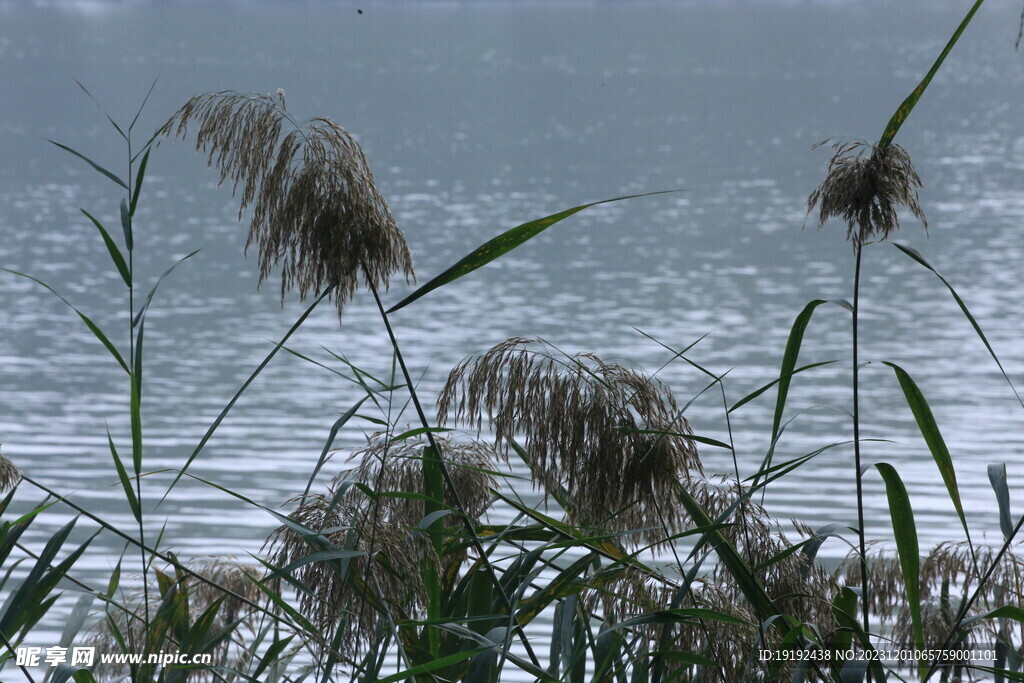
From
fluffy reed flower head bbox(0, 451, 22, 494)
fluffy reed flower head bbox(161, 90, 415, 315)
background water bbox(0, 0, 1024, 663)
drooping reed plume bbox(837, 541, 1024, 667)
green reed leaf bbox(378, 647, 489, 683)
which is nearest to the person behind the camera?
green reed leaf bbox(378, 647, 489, 683)

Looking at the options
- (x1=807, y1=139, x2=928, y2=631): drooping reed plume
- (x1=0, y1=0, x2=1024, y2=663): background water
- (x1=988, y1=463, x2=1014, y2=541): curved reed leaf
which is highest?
(x1=0, y1=0, x2=1024, y2=663): background water

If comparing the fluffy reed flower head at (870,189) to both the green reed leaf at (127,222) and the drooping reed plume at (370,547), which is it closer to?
the drooping reed plume at (370,547)

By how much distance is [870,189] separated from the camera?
148cm

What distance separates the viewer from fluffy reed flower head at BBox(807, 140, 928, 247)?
1.46 metres

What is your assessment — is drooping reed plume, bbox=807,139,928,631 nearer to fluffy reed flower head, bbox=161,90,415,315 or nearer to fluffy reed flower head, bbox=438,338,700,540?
fluffy reed flower head, bbox=438,338,700,540

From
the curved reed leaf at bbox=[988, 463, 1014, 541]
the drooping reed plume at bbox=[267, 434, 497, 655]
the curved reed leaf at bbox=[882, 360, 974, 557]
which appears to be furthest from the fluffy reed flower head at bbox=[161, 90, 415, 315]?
the curved reed leaf at bbox=[988, 463, 1014, 541]

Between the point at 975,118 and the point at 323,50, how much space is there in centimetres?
3069

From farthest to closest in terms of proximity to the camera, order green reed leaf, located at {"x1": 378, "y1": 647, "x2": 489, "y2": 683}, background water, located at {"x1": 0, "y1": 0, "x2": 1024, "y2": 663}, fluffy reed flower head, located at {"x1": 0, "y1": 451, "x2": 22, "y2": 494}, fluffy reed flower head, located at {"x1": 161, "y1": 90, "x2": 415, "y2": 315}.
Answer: background water, located at {"x1": 0, "y1": 0, "x2": 1024, "y2": 663}
fluffy reed flower head, located at {"x1": 0, "y1": 451, "x2": 22, "y2": 494}
fluffy reed flower head, located at {"x1": 161, "y1": 90, "x2": 415, "y2": 315}
green reed leaf, located at {"x1": 378, "y1": 647, "x2": 489, "y2": 683}

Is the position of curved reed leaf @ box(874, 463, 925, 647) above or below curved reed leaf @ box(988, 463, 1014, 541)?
below

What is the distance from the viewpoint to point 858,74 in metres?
44.9

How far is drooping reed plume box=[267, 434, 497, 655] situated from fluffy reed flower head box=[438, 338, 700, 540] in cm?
9

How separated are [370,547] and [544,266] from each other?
51.5 feet

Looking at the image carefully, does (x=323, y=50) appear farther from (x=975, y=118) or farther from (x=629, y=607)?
(x=629, y=607)

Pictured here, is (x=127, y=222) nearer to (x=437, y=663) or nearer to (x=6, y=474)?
(x=6, y=474)
